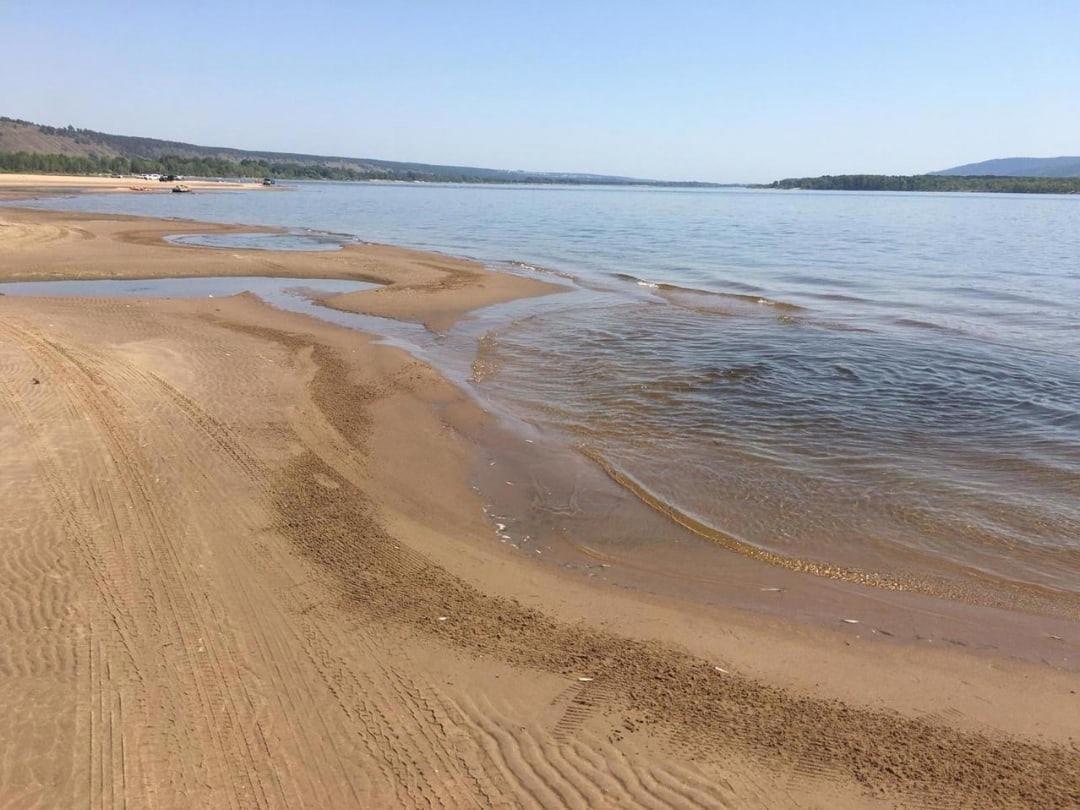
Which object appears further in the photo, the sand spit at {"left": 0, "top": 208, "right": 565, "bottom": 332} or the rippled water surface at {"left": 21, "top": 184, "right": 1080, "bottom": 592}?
the sand spit at {"left": 0, "top": 208, "right": 565, "bottom": 332}

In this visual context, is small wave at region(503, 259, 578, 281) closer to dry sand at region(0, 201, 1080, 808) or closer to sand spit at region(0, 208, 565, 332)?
sand spit at region(0, 208, 565, 332)

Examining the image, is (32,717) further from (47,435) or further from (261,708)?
(47,435)

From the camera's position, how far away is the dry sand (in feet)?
14.8

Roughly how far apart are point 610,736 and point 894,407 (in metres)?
10.3

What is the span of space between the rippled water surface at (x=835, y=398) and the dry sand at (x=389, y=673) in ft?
7.93

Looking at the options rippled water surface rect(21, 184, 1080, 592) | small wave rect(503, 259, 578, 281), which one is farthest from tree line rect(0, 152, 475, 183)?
rippled water surface rect(21, 184, 1080, 592)

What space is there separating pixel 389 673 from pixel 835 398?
10.6 m

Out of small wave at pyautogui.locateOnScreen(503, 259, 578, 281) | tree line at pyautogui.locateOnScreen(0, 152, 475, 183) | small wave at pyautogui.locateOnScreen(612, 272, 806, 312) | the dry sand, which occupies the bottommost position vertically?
the dry sand

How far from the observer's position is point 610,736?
4.89m

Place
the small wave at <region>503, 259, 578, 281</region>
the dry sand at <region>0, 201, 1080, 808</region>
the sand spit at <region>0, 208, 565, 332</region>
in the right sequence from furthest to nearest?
the small wave at <region>503, 259, 578, 281</region> → the sand spit at <region>0, 208, 565, 332</region> → the dry sand at <region>0, 201, 1080, 808</region>

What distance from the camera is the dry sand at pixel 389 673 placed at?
14.8 ft

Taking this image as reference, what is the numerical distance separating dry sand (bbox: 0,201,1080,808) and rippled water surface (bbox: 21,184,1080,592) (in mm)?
2417

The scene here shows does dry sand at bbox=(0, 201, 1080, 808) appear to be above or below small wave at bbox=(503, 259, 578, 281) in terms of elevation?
below

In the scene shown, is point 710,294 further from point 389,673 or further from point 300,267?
point 389,673
